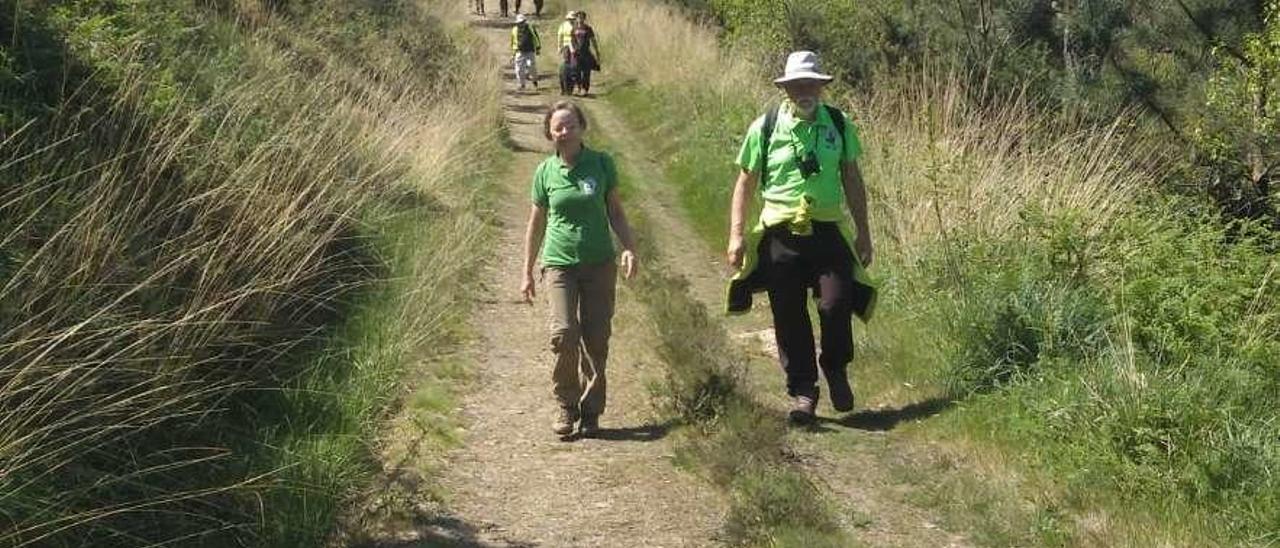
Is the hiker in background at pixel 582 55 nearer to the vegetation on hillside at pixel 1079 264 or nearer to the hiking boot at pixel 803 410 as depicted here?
the vegetation on hillside at pixel 1079 264

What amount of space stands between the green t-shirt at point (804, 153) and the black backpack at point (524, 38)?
16.2 m

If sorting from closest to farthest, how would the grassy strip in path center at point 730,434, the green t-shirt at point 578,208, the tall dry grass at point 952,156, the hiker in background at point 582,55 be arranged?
the grassy strip in path center at point 730,434 → the green t-shirt at point 578,208 → the tall dry grass at point 952,156 → the hiker in background at point 582,55

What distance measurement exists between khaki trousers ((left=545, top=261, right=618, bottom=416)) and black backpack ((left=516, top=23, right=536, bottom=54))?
1622cm

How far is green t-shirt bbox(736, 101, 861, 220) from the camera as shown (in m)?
6.46

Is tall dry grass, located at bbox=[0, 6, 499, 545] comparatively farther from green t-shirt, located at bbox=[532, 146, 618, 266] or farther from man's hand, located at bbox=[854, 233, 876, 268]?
man's hand, located at bbox=[854, 233, 876, 268]

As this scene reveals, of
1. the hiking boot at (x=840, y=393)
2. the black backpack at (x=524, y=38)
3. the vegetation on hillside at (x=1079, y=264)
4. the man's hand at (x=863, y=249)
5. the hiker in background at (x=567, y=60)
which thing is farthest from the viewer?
the black backpack at (x=524, y=38)

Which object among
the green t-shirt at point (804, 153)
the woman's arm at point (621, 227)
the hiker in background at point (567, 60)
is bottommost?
the hiker in background at point (567, 60)

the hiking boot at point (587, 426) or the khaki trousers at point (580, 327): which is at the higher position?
the khaki trousers at point (580, 327)

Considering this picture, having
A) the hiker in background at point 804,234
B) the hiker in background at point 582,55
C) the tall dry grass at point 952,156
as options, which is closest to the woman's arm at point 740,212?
the hiker in background at point 804,234

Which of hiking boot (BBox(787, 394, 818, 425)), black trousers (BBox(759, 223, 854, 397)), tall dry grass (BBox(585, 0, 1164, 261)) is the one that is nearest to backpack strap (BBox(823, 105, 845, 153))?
black trousers (BBox(759, 223, 854, 397))

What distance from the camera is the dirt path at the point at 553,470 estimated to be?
17.7 feet

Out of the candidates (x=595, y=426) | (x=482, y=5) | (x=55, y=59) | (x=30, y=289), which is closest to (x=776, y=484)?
(x=595, y=426)

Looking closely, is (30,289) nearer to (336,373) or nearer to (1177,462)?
(336,373)

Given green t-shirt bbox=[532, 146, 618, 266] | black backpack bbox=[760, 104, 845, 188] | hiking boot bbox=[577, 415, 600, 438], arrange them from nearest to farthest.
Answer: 1. green t-shirt bbox=[532, 146, 618, 266]
2. black backpack bbox=[760, 104, 845, 188]
3. hiking boot bbox=[577, 415, 600, 438]
